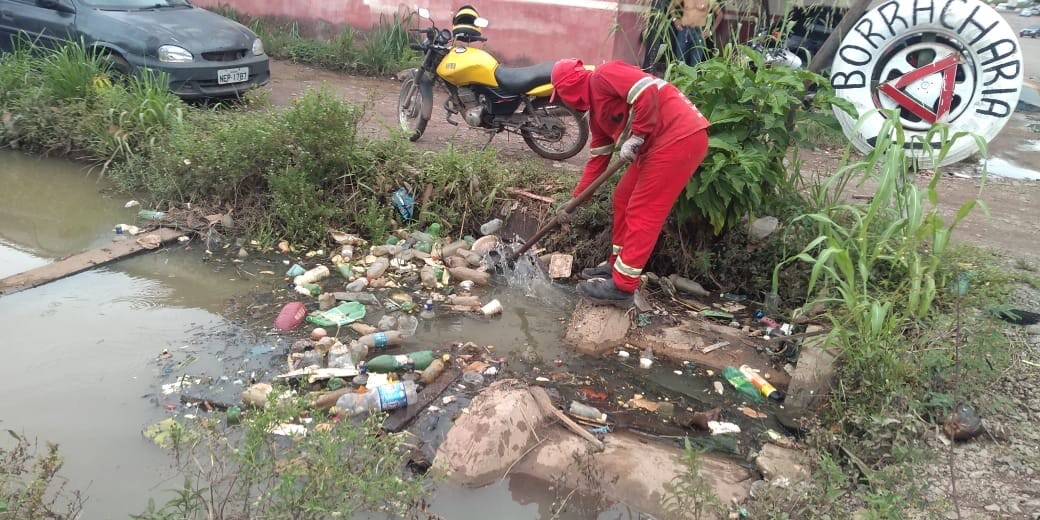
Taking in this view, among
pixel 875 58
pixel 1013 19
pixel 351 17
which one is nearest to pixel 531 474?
pixel 875 58

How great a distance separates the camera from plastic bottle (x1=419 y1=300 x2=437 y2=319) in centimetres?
391

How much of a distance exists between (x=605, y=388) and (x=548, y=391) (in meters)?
0.29

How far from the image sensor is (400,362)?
331cm

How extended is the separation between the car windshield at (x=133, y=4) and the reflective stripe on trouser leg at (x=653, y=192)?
5412mm

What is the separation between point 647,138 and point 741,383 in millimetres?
1296

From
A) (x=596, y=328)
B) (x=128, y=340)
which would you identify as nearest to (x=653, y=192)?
(x=596, y=328)

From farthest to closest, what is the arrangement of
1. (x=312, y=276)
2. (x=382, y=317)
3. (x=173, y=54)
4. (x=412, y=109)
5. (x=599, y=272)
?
(x=173, y=54) → (x=412, y=109) → (x=312, y=276) → (x=599, y=272) → (x=382, y=317)

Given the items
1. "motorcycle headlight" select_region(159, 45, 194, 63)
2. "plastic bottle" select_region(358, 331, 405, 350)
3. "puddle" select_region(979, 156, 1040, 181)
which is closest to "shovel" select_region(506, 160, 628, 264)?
"plastic bottle" select_region(358, 331, 405, 350)

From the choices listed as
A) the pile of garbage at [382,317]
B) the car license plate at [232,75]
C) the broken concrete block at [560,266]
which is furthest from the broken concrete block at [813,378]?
the car license plate at [232,75]

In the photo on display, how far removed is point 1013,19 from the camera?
75.2ft

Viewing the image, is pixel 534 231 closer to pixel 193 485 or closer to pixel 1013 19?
pixel 193 485

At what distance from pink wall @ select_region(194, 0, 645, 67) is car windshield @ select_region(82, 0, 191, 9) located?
2.81 metres

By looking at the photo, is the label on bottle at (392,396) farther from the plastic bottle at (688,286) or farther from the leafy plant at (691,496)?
the plastic bottle at (688,286)

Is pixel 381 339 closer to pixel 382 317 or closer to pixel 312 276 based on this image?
pixel 382 317
